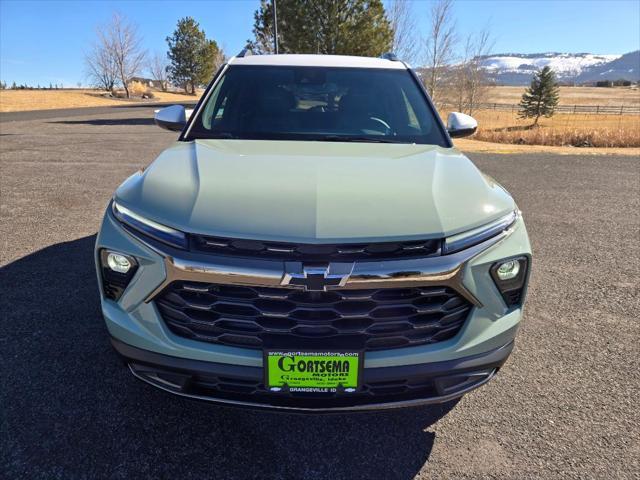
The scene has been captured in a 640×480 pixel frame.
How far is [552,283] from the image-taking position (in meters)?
3.94

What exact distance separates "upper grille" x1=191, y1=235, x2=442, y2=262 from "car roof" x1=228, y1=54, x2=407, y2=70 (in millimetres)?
2171

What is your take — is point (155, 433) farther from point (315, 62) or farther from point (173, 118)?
point (315, 62)

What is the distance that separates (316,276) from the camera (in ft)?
5.52

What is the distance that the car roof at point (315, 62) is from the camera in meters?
3.50

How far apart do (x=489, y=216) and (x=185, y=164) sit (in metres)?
1.46

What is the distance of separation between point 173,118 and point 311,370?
7.57 ft

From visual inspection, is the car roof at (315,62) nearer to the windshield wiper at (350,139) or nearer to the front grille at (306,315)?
the windshield wiper at (350,139)

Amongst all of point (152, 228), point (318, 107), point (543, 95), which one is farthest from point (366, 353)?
point (543, 95)

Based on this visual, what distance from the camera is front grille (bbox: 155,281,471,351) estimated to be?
1750mm

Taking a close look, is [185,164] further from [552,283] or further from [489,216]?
[552,283]

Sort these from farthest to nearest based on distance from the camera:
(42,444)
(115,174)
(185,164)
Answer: (115,174) < (185,164) < (42,444)

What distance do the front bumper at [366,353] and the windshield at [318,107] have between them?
127cm

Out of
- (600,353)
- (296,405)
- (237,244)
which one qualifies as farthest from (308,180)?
(600,353)

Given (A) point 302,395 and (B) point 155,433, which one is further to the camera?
(B) point 155,433
